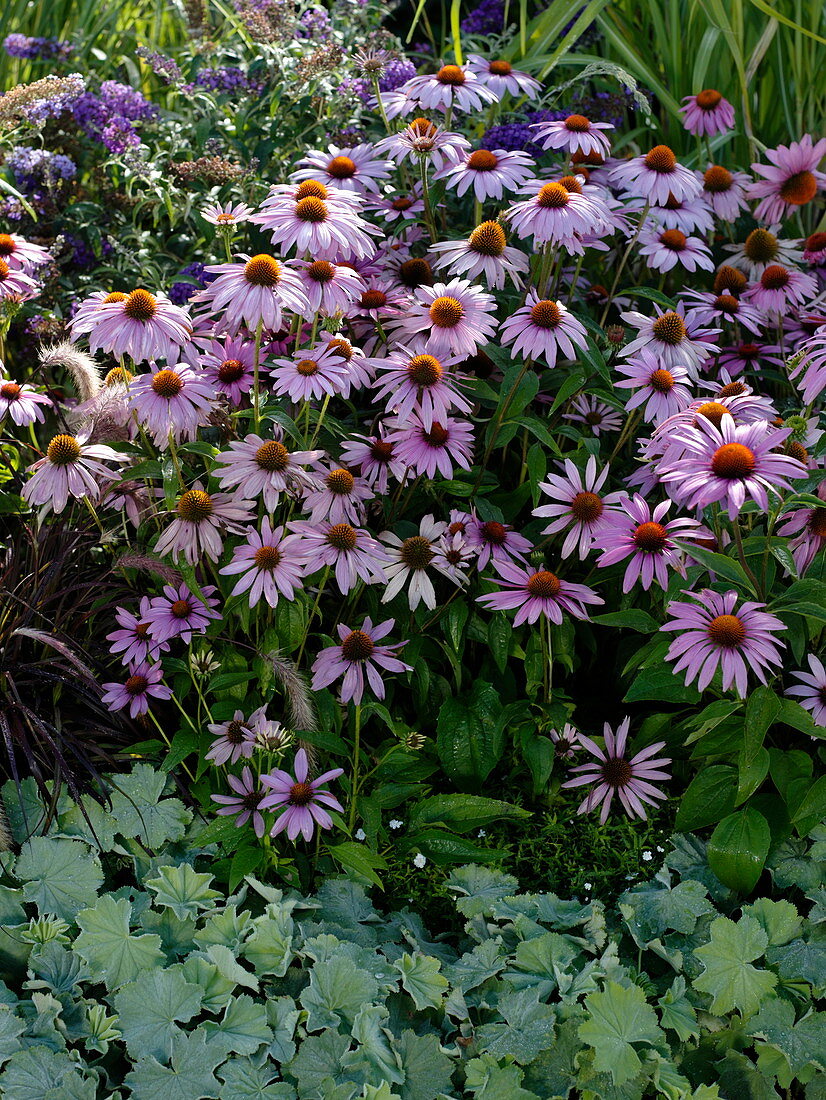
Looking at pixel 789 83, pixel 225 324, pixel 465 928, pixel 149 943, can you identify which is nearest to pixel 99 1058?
pixel 149 943

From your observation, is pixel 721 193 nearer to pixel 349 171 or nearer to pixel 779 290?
pixel 779 290

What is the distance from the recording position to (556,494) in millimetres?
2000

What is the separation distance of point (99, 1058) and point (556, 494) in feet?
4.01

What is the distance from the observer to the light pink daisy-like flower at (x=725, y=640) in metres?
1.74

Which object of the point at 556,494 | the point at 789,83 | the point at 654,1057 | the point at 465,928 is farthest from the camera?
the point at 789,83

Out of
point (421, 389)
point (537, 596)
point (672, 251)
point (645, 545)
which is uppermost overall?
point (672, 251)

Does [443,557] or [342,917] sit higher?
[443,557]

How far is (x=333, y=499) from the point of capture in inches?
77.0

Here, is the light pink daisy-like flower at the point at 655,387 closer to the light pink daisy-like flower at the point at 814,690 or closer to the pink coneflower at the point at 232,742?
the light pink daisy-like flower at the point at 814,690

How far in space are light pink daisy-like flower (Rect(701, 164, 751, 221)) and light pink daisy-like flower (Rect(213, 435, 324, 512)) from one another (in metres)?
1.45

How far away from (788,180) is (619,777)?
174cm

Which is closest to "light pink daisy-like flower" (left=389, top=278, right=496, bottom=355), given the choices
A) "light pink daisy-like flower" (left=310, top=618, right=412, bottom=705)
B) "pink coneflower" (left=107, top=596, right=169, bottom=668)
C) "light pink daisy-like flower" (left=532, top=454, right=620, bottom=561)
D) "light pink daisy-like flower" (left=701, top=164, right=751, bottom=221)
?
"light pink daisy-like flower" (left=532, top=454, right=620, bottom=561)

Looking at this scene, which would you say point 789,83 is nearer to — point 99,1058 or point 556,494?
point 556,494

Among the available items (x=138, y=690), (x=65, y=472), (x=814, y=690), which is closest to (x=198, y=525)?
(x=65, y=472)
